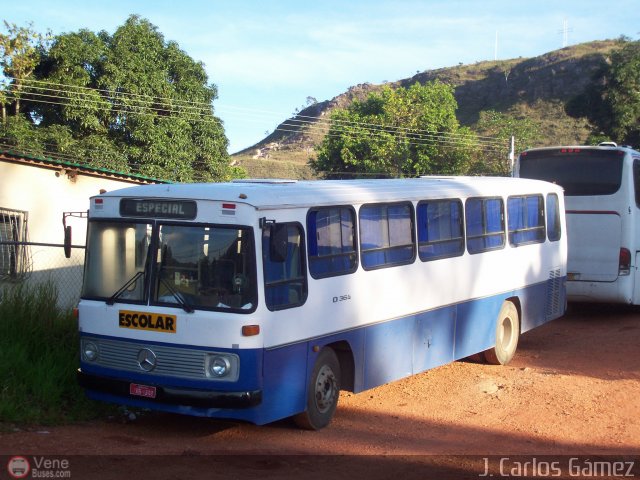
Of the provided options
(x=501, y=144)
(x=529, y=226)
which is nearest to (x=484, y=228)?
(x=529, y=226)

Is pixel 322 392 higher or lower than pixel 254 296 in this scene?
lower

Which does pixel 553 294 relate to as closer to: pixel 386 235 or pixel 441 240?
pixel 441 240

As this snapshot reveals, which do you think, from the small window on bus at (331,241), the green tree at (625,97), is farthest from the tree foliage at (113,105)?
the green tree at (625,97)

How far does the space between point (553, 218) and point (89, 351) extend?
895 centimetres

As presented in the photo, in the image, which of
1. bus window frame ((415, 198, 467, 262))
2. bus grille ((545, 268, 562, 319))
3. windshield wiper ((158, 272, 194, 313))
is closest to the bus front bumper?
windshield wiper ((158, 272, 194, 313))

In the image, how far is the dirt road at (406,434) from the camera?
6953mm

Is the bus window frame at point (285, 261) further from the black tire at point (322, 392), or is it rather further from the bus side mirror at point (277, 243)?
the black tire at point (322, 392)

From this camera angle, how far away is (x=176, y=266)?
7555 millimetres

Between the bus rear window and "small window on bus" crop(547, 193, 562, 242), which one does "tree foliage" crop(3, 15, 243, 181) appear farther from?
"small window on bus" crop(547, 193, 562, 242)

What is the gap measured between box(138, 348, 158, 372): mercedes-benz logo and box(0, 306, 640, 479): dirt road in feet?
2.36

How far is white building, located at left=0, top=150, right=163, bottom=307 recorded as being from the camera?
1598 centimetres

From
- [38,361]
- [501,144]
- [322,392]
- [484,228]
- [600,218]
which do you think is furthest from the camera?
[501,144]

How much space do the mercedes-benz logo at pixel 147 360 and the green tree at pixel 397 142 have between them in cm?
3763

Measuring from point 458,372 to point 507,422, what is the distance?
9.01ft
